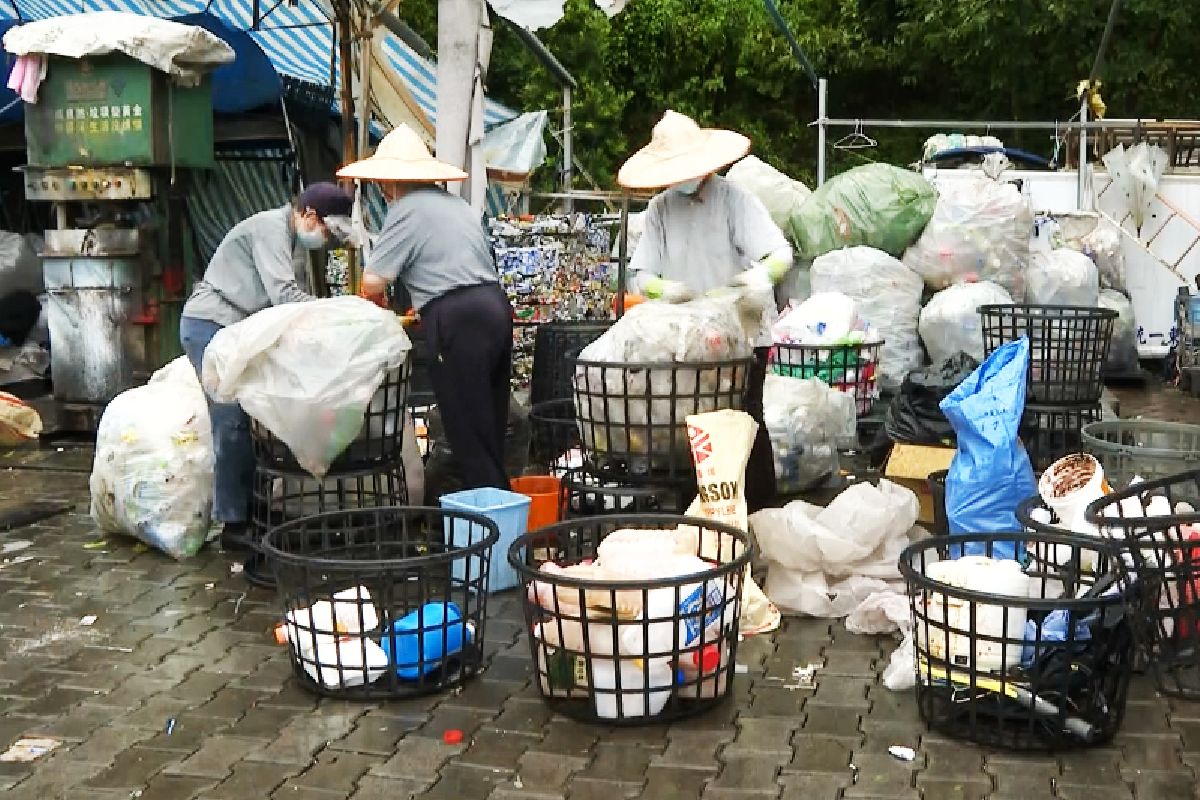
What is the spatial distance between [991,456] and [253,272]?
2999 millimetres

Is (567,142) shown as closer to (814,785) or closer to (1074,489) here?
(1074,489)

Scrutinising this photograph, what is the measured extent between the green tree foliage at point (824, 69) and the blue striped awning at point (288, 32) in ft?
22.6

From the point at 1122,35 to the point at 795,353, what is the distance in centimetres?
1346

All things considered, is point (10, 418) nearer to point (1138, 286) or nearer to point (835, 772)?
point (835, 772)

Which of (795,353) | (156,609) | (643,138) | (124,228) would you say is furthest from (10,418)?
(643,138)

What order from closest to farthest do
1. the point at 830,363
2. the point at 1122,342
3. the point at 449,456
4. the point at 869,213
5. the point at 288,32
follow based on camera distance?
the point at 449,456, the point at 830,363, the point at 869,213, the point at 1122,342, the point at 288,32

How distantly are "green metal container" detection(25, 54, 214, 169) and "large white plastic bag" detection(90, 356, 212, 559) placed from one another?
289 cm

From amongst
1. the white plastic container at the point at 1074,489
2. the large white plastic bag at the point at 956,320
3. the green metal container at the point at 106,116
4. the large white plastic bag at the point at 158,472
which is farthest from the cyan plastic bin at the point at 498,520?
the green metal container at the point at 106,116

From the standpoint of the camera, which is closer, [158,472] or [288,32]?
[158,472]

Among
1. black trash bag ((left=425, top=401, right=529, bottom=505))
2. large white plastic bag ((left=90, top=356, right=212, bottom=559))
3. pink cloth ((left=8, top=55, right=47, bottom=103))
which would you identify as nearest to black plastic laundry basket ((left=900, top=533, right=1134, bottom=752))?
black trash bag ((left=425, top=401, right=529, bottom=505))

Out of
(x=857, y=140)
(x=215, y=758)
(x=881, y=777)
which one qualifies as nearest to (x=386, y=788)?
(x=215, y=758)

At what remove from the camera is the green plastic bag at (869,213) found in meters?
8.38

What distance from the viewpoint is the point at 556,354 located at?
6.70 meters

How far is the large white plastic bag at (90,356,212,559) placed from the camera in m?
5.49
